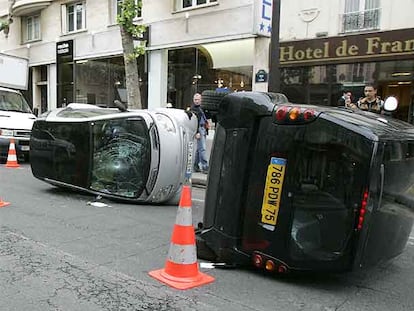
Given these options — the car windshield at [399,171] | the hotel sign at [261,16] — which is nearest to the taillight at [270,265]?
the car windshield at [399,171]

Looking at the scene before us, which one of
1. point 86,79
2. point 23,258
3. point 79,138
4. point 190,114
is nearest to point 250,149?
point 23,258

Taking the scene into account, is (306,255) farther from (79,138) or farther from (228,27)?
(228,27)

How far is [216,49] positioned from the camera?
15.5m

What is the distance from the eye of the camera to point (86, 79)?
824 inches

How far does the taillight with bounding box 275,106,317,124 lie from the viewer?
12.1 ft

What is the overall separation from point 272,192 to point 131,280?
1.45 m

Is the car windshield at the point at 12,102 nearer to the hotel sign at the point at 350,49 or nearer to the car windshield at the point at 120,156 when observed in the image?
the car windshield at the point at 120,156

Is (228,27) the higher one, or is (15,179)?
(228,27)

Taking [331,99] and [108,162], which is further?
[331,99]

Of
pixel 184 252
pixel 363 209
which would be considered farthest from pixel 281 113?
pixel 184 252

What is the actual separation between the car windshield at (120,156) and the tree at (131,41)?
20.3ft

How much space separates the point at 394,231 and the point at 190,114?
168 inches

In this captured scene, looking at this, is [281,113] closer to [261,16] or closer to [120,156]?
[120,156]

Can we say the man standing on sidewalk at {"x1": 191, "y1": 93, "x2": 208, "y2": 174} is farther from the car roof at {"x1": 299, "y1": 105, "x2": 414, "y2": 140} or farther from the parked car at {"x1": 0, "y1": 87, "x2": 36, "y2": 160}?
the car roof at {"x1": 299, "y1": 105, "x2": 414, "y2": 140}
